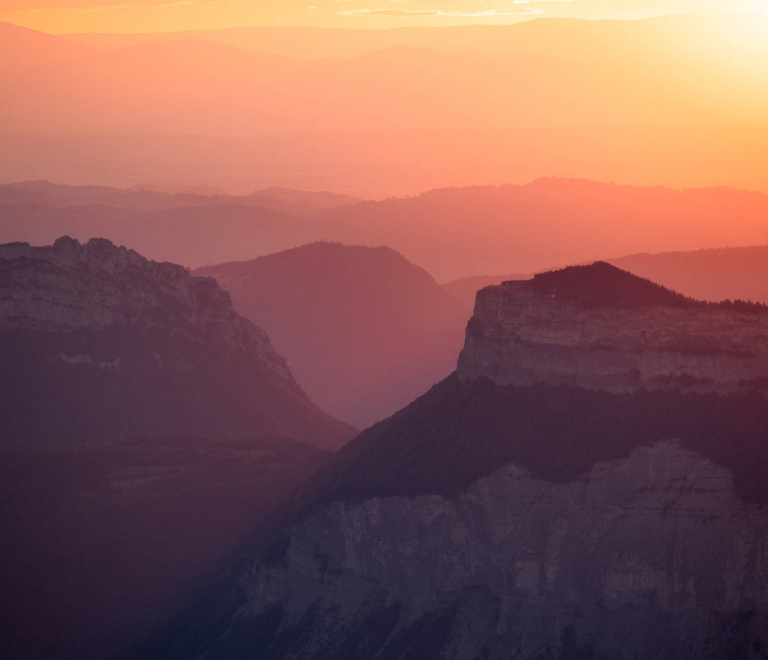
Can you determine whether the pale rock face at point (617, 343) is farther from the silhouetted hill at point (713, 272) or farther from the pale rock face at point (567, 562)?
the silhouetted hill at point (713, 272)

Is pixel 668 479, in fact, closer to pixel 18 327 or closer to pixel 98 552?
pixel 98 552

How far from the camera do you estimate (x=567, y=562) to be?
58906 millimetres

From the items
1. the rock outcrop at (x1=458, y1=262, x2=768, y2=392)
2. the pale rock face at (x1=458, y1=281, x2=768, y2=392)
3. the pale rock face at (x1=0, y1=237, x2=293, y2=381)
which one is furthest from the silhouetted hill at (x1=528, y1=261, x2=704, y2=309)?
the pale rock face at (x1=0, y1=237, x2=293, y2=381)

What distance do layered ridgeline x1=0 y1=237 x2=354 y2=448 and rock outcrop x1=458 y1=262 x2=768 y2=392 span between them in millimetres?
41811

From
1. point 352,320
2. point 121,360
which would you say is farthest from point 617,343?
point 352,320

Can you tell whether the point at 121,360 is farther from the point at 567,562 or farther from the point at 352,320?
the point at 567,562

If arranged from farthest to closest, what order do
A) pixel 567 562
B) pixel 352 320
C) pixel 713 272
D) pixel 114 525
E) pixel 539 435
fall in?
pixel 352 320 → pixel 713 272 → pixel 114 525 → pixel 539 435 → pixel 567 562

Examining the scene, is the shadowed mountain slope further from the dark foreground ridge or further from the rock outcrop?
the rock outcrop

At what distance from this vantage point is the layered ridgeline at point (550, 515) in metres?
56.8

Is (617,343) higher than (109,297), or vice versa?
(109,297)

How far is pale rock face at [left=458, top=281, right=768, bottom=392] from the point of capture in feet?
200

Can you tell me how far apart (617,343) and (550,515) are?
7.91 metres

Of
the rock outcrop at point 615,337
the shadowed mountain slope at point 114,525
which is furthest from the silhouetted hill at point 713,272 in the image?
the rock outcrop at point 615,337

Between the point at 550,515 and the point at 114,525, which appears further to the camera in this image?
the point at 114,525
